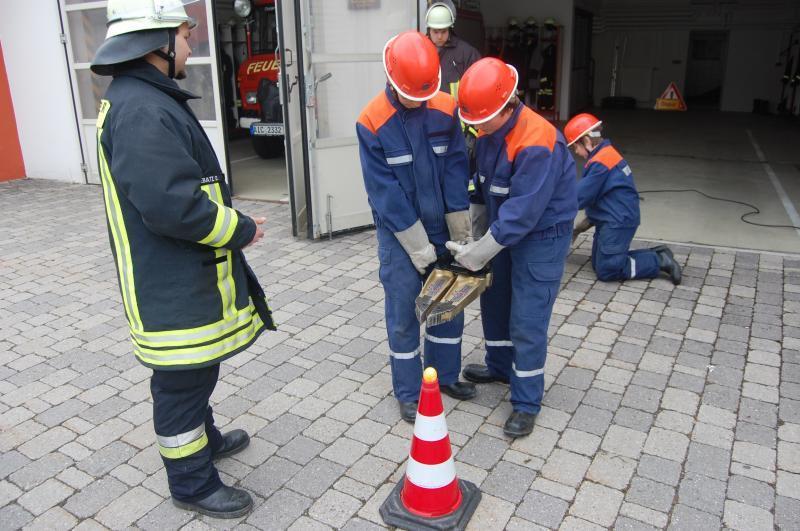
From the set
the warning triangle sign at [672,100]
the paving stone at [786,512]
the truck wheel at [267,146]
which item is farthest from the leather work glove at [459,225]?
the warning triangle sign at [672,100]

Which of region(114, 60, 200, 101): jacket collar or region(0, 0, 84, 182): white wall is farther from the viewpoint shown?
region(0, 0, 84, 182): white wall

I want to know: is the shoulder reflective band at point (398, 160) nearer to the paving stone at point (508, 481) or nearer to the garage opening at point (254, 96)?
the paving stone at point (508, 481)

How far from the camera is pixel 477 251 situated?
310 cm

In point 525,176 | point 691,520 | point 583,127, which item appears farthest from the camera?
point 583,127

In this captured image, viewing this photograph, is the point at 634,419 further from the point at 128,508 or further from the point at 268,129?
the point at 268,129

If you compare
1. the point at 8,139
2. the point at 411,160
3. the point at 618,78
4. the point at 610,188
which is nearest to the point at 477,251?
the point at 411,160

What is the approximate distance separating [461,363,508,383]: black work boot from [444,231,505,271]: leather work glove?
0.93 m

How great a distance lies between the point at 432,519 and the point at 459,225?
4.61ft

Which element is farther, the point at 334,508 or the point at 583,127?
the point at 583,127

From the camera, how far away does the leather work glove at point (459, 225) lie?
10.8 ft

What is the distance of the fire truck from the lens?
9.89 metres

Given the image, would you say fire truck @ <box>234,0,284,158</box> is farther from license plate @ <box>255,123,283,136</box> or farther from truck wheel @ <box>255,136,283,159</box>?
license plate @ <box>255,123,283,136</box>

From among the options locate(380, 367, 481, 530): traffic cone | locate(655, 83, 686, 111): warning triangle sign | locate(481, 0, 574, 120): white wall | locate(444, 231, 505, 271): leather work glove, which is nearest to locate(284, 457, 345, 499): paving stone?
locate(380, 367, 481, 530): traffic cone

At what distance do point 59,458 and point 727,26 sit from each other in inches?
752
